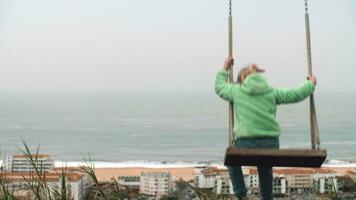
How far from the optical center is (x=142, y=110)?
2978 centimetres

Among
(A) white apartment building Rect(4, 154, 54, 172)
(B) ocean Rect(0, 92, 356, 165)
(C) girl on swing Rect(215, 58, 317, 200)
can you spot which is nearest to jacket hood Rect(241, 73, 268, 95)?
(C) girl on swing Rect(215, 58, 317, 200)

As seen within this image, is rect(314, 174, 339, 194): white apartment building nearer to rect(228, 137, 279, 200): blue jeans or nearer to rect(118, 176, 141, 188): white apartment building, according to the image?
rect(228, 137, 279, 200): blue jeans

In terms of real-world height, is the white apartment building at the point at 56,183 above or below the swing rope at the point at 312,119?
below

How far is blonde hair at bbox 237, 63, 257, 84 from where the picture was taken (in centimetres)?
367

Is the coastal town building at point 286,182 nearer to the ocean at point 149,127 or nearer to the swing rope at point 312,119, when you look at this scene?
the swing rope at point 312,119

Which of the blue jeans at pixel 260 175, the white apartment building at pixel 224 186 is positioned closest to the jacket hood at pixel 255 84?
the blue jeans at pixel 260 175

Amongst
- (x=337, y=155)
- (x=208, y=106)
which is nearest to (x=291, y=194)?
(x=337, y=155)

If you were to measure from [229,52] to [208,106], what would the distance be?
25.7m

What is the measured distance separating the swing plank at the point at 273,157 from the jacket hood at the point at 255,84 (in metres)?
0.26

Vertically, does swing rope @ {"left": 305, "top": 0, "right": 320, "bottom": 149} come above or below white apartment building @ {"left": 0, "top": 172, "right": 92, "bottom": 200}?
above

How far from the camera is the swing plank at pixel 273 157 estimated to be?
11.4 feet

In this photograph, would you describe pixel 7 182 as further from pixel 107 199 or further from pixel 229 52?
pixel 229 52

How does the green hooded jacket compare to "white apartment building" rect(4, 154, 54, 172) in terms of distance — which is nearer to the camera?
the green hooded jacket

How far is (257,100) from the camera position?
12.0 ft
